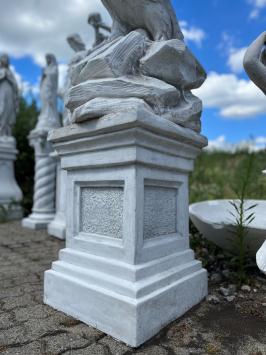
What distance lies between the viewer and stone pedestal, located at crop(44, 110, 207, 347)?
1803 mm

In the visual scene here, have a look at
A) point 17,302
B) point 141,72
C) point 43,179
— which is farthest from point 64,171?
point 141,72

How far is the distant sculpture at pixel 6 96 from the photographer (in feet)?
24.3

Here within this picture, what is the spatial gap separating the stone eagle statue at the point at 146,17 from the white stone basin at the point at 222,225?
1.58 m

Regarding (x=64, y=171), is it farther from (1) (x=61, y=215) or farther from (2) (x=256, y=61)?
(2) (x=256, y=61)

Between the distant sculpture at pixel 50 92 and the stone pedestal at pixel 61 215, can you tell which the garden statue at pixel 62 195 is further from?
the distant sculpture at pixel 50 92

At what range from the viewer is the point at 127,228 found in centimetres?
187

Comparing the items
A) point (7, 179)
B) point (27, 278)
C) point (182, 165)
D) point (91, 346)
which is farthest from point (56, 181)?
point (91, 346)

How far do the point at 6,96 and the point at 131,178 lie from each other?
261 inches

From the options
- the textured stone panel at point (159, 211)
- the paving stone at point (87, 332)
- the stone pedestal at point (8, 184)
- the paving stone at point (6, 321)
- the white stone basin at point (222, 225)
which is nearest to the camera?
the paving stone at point (87, 332)

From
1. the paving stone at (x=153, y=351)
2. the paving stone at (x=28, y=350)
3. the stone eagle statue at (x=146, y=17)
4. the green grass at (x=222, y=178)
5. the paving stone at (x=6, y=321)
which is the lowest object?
the paving stone at (x=153, y=351)

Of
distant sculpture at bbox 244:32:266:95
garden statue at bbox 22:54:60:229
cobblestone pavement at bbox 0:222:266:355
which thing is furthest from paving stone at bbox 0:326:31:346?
garden statue at bbox 22:54:60:229

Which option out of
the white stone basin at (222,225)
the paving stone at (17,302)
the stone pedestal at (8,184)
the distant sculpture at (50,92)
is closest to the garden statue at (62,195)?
the distant sculpture at (50,92)

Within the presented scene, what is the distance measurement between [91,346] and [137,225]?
69 centimetres

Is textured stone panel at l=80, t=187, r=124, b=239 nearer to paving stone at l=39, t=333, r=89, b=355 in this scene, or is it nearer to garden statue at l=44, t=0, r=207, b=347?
garden statue at l=44, t=0, r=207, b=347
